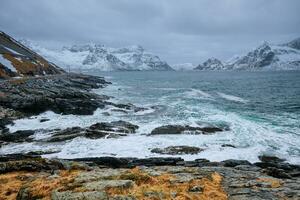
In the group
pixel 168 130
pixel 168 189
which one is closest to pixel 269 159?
pixel 168 130

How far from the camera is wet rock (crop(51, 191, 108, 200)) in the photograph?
9305 mm

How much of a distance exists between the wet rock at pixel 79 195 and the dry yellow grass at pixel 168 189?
1.59 feet

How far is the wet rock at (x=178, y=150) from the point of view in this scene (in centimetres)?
2325

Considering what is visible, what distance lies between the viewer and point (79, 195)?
9438 mm

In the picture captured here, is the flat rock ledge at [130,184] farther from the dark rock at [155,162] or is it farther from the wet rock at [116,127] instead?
the wet rock at [116,127]

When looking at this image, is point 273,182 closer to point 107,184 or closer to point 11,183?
point 107,184

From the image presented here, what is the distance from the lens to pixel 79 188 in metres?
10.4

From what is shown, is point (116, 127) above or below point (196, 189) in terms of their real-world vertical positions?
below

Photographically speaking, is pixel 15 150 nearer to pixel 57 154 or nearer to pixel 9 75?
pixel 57 154

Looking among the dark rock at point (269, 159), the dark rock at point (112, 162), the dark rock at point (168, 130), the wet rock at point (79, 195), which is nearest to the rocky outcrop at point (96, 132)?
the dark rock at point (168, 130)

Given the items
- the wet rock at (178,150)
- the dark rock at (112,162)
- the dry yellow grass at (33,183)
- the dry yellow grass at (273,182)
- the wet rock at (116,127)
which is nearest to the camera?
the dry yellow grass at (33,183)

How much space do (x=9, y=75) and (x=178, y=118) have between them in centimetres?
5159

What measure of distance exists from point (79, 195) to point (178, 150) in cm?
1510

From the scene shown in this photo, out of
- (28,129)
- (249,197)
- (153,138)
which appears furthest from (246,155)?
(28,129)
